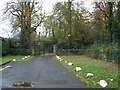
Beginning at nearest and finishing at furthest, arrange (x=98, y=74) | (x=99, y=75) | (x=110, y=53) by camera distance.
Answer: (x=99, y=75), (x=98, y=74), (x=110, y=53)

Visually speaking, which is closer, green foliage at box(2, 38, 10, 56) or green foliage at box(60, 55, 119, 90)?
green foliage at box(60, 55, 119, 90)

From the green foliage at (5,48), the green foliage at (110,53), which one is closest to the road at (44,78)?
the green foliage at (110,53)

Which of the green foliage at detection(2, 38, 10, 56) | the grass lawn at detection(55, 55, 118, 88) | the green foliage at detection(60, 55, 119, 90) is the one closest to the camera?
the green foliage at detection(60, 55, 119, 90)

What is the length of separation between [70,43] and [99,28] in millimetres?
10074

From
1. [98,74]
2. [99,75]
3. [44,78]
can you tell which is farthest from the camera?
[98,74]

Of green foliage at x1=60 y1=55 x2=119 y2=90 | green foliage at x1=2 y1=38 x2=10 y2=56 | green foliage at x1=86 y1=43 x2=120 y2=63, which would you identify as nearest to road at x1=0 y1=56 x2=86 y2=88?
green foliage at x1=60 y1=55 x2=119 y2=90

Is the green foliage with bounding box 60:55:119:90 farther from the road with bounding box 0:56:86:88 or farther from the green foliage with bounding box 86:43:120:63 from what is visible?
the green foliage with bounding box 86:43:120:63

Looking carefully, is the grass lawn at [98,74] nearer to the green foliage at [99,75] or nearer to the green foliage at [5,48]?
the green foliage at [99,75]

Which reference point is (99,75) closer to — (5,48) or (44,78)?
(44,78)

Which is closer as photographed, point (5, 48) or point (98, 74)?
point (98, 74)

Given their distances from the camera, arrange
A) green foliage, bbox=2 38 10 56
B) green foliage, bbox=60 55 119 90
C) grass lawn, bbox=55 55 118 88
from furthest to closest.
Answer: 1. green foliage, bbox=2 38 10 56
2. grass lawn, bbox=55 55 118 88
3. green foliage, bbox=60 55 119 90

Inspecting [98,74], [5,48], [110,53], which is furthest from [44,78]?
[5,48]

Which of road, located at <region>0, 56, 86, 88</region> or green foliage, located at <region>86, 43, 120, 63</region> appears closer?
road, located at <region>0, 56, 86, 88</region>

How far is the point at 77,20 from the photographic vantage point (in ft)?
179
